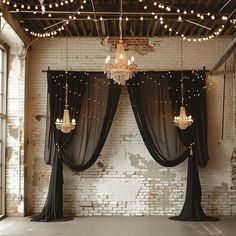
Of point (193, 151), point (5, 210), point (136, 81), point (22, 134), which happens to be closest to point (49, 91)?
point (22, 134)

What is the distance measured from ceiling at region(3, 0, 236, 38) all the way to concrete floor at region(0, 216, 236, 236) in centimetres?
408

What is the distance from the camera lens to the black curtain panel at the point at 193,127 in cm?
999

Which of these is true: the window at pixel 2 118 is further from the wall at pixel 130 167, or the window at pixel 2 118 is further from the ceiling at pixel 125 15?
the ceiling at pixel 125 15

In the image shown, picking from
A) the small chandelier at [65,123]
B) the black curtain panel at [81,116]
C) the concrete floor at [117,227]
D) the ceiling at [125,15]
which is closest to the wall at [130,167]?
the black curtain panel at [81,116]

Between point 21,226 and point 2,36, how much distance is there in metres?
4.05

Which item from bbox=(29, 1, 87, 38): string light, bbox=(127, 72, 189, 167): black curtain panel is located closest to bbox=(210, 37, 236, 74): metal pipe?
bbox=(127, 72, 189, 167): black curtain panel

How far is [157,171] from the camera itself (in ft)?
34.8

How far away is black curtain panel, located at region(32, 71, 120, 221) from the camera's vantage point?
1034 cm

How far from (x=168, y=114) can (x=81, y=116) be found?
2.04 m

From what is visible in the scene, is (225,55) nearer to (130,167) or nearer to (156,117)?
(156,117)

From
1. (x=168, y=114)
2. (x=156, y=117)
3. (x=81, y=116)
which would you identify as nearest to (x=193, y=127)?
(x=168, y=114)

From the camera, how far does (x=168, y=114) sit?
1055 cm

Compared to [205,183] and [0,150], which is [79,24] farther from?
[205,183]

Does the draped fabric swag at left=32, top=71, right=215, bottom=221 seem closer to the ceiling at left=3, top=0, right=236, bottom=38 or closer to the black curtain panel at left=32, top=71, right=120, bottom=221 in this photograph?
the black curtain panel at left=32, top=71, right=120, bottom=221
